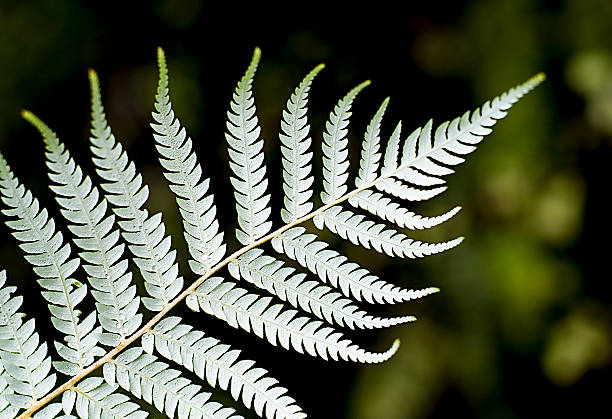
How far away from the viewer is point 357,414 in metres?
3.46

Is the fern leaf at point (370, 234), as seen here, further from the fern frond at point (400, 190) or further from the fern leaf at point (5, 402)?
the fern leaf at point (5, 402)

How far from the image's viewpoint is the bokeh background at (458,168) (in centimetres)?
350

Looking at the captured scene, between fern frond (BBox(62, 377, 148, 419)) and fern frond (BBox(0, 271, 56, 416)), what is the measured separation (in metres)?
0.05

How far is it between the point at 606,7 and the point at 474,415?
239cm

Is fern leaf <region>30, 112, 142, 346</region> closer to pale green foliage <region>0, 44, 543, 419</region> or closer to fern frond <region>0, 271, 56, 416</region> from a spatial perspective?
pale green foliage <region>0, 44, 543, 419</region>

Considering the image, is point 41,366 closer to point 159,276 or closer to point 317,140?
point 159,276

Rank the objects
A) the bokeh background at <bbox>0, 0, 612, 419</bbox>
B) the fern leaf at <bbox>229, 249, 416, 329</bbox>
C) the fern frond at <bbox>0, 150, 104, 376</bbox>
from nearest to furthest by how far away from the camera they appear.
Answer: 1. the fern frond at <bbox>0, 150, 104, 376</bbox>
2. the fern leaf at <bbox>229, 249, 416, 329</bbox>
3. the bokeh background at <bbox>0, 0, 612, 419</bbox>

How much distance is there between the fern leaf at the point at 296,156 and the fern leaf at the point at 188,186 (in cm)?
16

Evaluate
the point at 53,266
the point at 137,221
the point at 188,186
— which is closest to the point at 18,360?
the point at 53,266

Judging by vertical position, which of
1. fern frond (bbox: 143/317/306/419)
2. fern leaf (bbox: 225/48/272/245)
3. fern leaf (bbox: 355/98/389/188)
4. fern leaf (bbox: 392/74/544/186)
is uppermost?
fern leaf (bbox: 225/48/272/245)

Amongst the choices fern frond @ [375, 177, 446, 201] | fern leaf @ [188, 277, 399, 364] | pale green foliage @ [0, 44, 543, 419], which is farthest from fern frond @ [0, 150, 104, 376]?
fern frond @ [375, 177, 446, 201]

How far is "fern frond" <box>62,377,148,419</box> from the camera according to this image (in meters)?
1.25

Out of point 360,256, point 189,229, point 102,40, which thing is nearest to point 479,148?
point 360,256

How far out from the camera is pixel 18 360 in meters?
1.23
